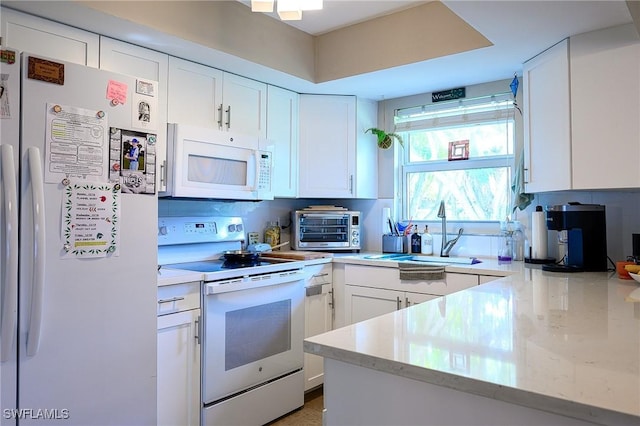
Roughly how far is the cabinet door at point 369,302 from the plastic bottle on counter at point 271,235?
27.3 inches

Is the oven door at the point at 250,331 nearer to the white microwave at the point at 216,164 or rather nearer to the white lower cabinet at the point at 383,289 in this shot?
the white lower cabinet at the point at 383,289

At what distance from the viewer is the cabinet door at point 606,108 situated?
2.04m

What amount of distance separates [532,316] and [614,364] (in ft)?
1.35

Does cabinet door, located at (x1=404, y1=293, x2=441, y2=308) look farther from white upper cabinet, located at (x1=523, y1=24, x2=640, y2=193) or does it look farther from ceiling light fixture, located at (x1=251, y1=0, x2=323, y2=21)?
ceiling light fixture, located at (x1=251, y1=0, x2=323, y2=21)

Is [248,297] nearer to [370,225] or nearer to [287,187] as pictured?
[287,187]

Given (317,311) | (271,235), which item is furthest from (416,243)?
(271,235)

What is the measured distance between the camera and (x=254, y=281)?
7.97 ft

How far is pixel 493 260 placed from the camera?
299cm

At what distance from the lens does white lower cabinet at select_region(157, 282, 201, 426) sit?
2066 millimetres

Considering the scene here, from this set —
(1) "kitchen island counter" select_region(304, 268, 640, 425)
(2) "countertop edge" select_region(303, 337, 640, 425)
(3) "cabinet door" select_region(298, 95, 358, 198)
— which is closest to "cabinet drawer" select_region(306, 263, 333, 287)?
(3) "cabinet door" select_region(298, 95, 358, 198)

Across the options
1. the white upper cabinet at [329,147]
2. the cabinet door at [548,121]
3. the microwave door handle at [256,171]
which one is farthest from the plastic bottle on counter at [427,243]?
the microwave door handle at [256,171]

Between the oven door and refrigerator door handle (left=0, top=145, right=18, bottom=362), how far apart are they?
0.89 meters

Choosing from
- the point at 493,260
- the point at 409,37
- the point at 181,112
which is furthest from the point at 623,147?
the point at 181,112

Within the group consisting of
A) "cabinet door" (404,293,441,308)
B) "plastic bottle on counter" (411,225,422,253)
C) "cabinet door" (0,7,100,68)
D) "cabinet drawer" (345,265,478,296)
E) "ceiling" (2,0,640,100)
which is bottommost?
"cabinet door" (404,293,441,308)
